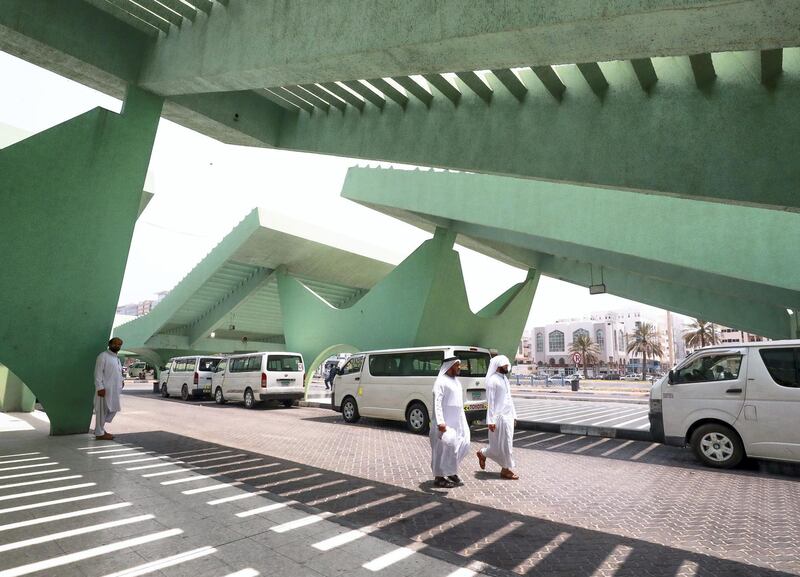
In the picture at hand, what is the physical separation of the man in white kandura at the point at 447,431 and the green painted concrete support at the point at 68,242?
22.4ft

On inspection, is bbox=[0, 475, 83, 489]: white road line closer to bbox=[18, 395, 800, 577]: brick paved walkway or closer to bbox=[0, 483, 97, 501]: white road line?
bbox=[0, 483, 97, 501]: white road line

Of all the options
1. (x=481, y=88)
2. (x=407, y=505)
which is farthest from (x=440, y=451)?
(x=481, y=88)

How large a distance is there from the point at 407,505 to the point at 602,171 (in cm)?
519

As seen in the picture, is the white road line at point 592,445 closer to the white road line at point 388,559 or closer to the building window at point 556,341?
the white road line at point 388,559

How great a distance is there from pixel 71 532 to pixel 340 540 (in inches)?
91.3

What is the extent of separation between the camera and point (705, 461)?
7.72 metres

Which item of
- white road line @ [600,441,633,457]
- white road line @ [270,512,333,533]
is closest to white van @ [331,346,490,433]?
white road line @ [600,441,633,457]

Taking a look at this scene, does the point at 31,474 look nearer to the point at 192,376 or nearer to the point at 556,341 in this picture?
the point at 192,376

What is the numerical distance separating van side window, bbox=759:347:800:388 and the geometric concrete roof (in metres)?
16.9

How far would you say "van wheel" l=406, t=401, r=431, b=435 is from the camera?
11.3 meters

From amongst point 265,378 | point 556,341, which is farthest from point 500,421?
point 556,341

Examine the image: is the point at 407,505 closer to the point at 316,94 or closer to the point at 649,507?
the point at 649,507

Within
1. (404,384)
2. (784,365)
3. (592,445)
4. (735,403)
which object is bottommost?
(592,445)

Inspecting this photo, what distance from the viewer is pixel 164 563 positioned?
344 cm
